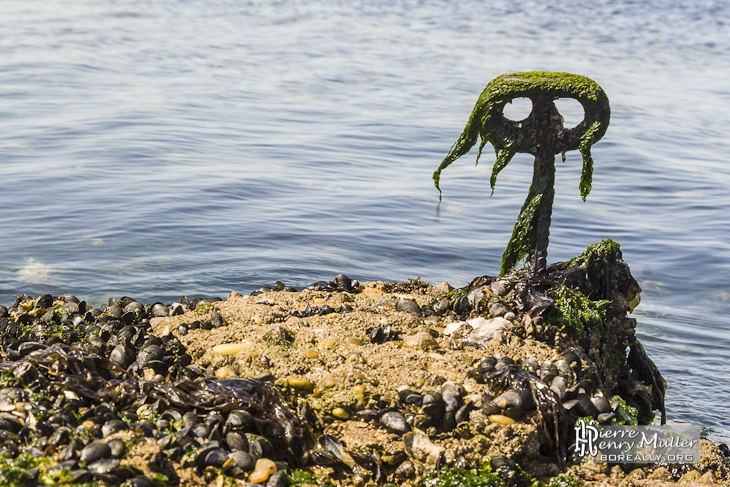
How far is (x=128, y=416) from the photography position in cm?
506

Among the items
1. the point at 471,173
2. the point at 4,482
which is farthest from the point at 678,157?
the point at 4,482

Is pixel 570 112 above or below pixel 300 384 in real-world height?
above

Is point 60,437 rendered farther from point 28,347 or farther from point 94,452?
point 28,347

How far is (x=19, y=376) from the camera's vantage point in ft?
17.5

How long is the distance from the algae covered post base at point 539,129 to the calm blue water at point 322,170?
2990 millimetres

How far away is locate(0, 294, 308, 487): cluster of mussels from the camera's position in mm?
4473

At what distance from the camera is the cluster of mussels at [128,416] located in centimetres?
447

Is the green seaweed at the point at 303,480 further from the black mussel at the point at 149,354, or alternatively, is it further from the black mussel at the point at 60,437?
the black mussel at the point at 149,354

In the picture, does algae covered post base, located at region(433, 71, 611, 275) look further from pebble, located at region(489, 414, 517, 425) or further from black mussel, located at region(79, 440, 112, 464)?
black mussel, located at region(79, 440, 112, 464)

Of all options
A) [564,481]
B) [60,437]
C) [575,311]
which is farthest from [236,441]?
[575,311]

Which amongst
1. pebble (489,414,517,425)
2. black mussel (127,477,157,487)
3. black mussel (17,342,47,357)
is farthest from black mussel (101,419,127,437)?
pebble (489,414,517,425)

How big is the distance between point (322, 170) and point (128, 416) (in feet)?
39.5

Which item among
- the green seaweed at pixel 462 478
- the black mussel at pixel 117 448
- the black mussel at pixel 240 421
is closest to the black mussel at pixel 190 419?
the black mussel at pixel 240 421

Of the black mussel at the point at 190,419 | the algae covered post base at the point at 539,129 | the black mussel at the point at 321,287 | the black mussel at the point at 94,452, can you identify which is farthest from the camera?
the black mussel at the point at 321,287
